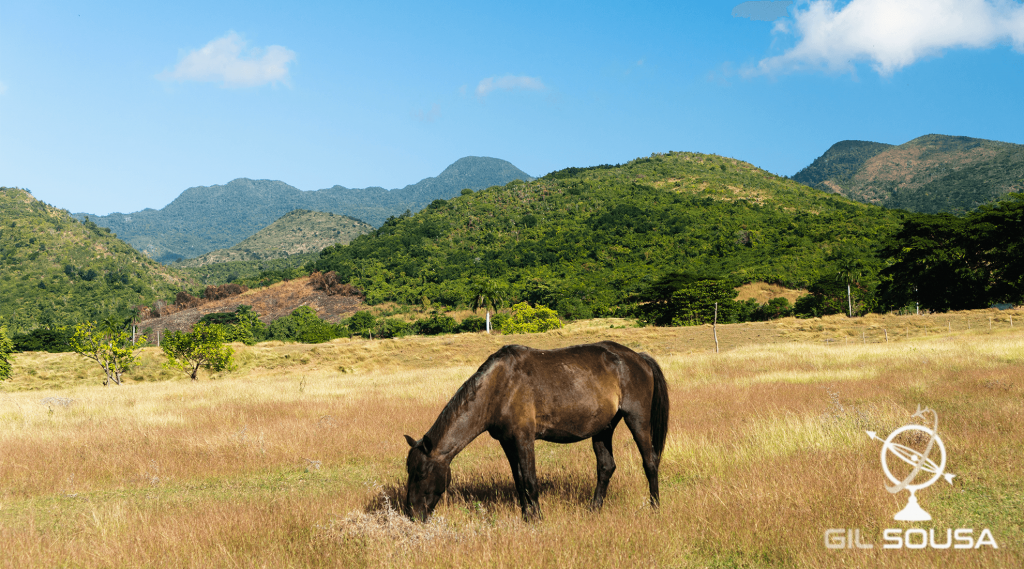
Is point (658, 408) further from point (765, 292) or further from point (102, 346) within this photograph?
point (765, 292)

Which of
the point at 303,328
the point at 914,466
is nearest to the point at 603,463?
the point at 914,466

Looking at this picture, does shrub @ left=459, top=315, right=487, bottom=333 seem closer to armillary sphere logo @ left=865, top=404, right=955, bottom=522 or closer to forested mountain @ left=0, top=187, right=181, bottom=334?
forested mountain @ left=0, top=187, right=181, bottom=334

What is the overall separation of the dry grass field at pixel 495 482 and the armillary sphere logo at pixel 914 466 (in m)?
0.13

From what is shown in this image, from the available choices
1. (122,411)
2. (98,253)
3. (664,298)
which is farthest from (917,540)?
(98,253)

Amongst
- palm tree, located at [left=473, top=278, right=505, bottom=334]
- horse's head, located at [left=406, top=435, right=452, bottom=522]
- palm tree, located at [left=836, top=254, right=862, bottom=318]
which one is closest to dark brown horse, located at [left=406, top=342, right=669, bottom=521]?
horse's head, located at [left=406, top=435, right=452, bottom=522]

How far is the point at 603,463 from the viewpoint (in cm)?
641

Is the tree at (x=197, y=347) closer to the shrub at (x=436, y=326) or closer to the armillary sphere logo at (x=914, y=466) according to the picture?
the armillary sphere logo at (x=914, y=466)

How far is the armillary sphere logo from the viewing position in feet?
18.3

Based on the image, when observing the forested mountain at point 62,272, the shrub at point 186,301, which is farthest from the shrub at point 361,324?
the forested mountain at point 62,272

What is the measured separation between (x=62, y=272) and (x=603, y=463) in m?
185

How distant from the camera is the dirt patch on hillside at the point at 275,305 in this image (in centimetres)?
11406

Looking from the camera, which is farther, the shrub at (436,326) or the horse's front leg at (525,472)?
the shrub at (436,326)

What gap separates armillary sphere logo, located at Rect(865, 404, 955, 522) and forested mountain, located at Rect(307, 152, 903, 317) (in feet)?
268

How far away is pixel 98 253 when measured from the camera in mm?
162375
